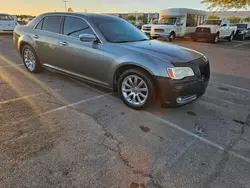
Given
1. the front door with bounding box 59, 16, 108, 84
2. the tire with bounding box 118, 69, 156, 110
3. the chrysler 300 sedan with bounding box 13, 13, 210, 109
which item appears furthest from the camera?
the front door with bounding box 59, 16, 108, 84

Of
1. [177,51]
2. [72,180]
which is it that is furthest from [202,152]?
[177,51]

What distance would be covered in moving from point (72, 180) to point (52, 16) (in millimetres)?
4169

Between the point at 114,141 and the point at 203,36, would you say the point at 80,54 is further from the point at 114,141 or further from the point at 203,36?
the point at 203,36

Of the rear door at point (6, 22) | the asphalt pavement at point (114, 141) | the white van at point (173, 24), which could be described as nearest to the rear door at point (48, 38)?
the asphalt pavement at point (114, 141)

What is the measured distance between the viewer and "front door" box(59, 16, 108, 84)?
4.06m

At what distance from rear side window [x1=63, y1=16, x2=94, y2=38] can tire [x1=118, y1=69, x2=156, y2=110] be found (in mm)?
1168

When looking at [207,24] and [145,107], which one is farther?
[207,24]

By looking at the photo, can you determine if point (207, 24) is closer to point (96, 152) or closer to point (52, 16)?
point (52, 16)

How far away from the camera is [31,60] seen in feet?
18.8

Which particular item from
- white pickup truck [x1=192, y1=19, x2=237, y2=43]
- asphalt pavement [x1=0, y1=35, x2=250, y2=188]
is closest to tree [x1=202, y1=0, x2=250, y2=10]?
white pickup truck [x1=192, y1=19, x2=237, y2=43]

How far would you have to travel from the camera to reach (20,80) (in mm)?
5180

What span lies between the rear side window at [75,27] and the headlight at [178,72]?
178 cm

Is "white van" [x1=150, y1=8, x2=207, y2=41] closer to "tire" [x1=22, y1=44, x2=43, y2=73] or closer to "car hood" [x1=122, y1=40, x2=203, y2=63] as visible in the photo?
"tire" [x1=22, y1=44, x2=43, y2=73]

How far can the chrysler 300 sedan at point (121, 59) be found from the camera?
134 inches
